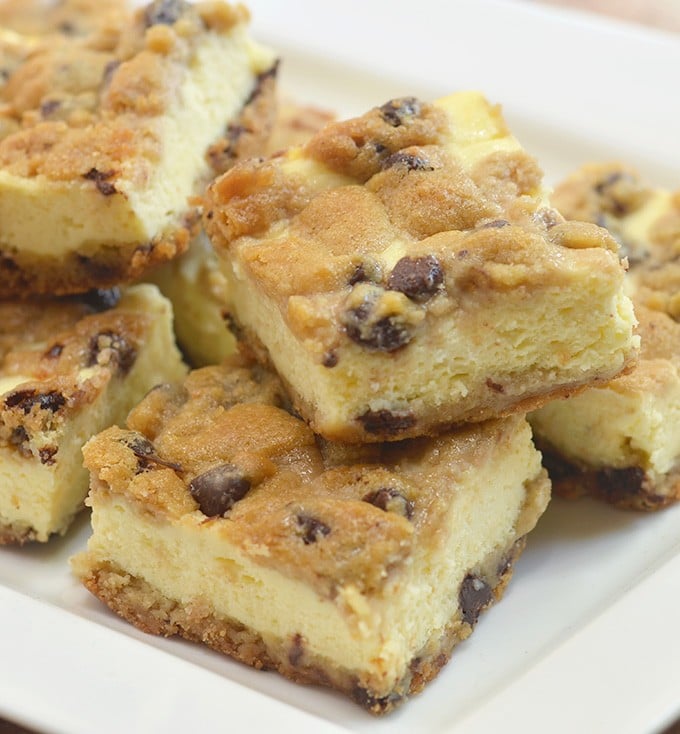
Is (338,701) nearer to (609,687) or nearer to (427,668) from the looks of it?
(427,668)

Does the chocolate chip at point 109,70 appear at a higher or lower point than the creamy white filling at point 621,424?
higher

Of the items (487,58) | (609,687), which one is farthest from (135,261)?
(487,58)

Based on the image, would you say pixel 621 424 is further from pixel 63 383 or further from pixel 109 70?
pixel 109 70

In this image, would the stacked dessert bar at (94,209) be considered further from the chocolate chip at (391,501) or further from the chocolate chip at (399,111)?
the chocolate chip at (391,501)

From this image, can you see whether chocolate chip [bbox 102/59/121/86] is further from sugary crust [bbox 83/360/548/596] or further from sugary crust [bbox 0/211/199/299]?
sugary crust [bbox 83/360/548/596]

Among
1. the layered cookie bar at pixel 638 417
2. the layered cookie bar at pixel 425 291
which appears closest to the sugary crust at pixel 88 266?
the layered cookie bar at pixel 425 291

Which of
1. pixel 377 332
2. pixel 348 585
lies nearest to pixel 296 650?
pixel 348 585

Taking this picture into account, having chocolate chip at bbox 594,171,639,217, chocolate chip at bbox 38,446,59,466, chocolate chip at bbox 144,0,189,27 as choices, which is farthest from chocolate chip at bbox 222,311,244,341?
chocolate chip at bbox 594,171,639,217
